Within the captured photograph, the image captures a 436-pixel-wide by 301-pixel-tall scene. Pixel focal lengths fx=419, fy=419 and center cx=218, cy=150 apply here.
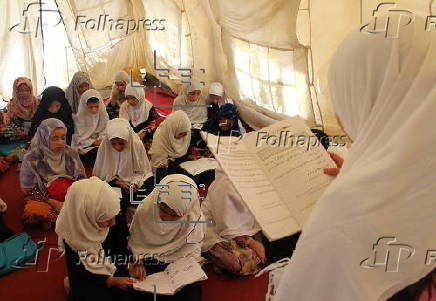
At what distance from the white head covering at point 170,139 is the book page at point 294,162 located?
6.08 feet

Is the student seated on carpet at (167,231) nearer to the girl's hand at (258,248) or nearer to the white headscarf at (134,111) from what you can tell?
the girl's hand at (258,248)

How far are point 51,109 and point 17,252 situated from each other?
4.71ft

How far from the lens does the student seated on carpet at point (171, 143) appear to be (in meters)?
3.09

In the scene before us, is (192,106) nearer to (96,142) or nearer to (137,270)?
(96,142)

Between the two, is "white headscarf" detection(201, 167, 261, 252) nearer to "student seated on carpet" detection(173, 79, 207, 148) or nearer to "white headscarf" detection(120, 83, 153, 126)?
"student seated on carpet" detection(173, 79, 207, 148)

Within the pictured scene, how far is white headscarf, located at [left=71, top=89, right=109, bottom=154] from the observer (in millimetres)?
3488

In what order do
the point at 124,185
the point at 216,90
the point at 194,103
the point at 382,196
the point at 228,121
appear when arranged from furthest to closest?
the point at 216,90, the point at 194,103, the point at 228,121, the point at 124,185, the point at 382,196

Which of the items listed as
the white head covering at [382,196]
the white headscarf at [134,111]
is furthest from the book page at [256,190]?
the white headscarf at [134,111]

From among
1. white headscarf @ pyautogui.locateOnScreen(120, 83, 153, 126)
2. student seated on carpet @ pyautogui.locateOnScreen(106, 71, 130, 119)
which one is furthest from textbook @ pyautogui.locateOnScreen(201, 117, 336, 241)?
student seated on carpet @ pyautogui.locateOnScreen(106, 71, 130, 119)

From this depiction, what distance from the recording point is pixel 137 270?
186 cm

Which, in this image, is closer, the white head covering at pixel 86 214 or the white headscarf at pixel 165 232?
the white head covering at pixel 86 214

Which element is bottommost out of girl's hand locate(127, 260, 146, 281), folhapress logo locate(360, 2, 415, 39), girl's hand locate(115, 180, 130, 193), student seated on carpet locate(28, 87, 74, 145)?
girl's hand locate(115, 180, 130, 193)

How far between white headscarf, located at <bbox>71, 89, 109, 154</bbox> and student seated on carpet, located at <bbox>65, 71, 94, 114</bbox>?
1.10 ft

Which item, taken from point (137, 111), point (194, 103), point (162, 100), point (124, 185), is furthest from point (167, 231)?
point (162, 100)
